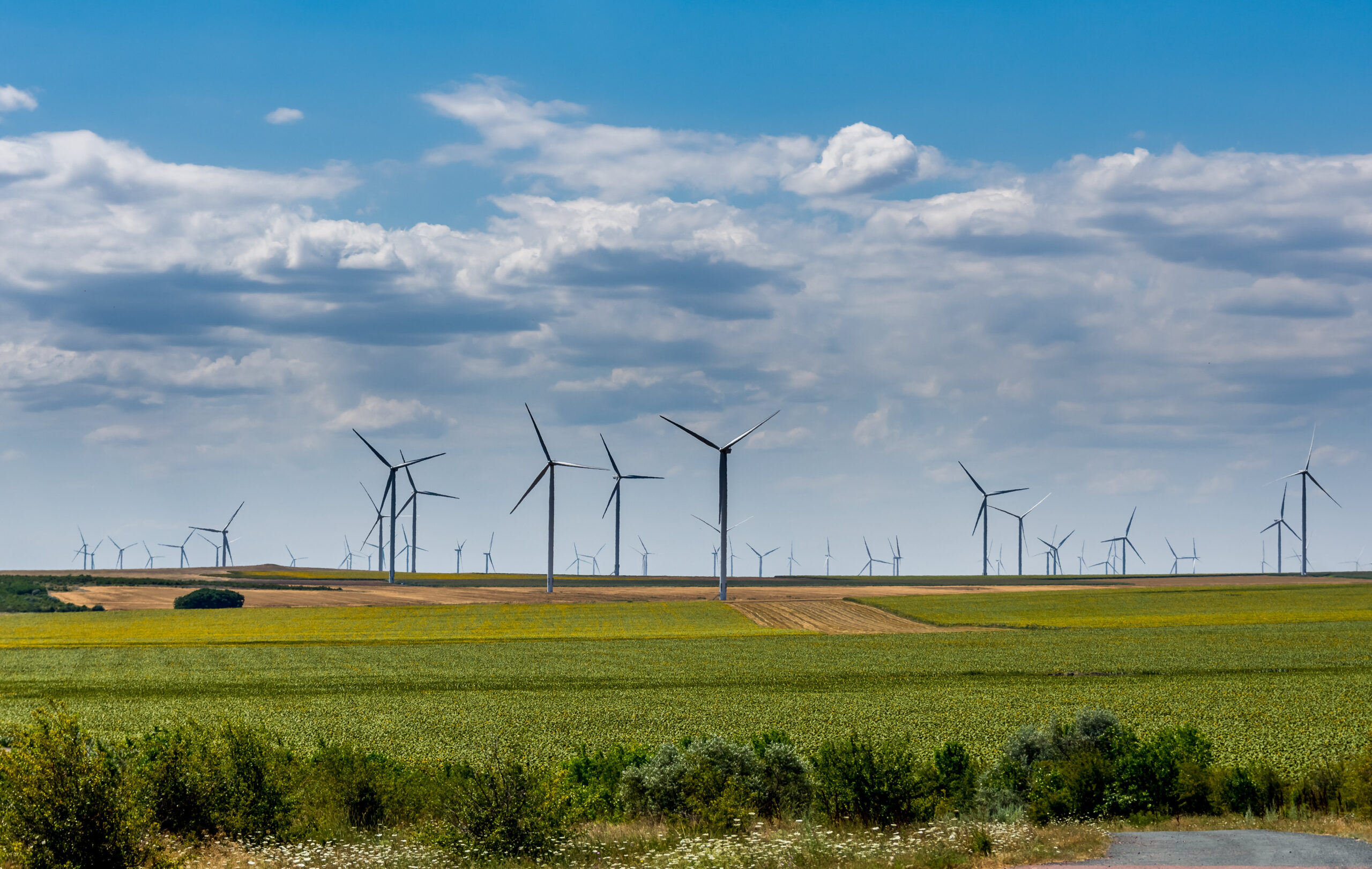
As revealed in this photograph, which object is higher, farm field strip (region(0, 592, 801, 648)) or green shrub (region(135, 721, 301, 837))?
green shrub (region(135, 721, 301, 837))

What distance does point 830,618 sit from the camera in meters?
117

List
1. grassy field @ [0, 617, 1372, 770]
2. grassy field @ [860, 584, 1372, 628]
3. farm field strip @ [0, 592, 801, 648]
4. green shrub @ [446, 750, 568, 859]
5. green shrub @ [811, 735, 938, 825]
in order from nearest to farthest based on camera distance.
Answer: green shrub @ [446, 750, 568, 859] → green shrub @ [811, 735, 938, 825] → grassy field @ [0, 617, 1372, 770] → farm field strip @ [0, 592, 801, 648] → grassy field @ [860, 584, 1372, 628]


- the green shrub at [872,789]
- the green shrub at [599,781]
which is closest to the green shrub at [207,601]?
the green shrub at [599,781]

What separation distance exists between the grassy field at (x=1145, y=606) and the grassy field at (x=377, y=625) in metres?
24.1

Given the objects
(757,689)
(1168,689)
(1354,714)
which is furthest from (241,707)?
(1354,714)

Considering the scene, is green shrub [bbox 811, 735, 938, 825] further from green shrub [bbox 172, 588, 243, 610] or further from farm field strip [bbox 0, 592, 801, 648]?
green shrub [bbox 172, 588, 243, 610]

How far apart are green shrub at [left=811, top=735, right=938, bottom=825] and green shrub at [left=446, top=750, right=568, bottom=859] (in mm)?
5967

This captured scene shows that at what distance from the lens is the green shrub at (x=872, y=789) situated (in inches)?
973

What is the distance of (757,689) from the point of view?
5609 cm

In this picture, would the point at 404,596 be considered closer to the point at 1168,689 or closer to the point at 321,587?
the point at 321,587

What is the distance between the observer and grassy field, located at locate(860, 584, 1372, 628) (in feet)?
357

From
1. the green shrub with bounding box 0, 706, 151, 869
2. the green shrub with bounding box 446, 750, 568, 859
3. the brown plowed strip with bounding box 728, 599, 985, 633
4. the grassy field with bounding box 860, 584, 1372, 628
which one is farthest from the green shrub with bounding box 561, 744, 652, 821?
the grassy field with bounding box 860, 584, 1372, 628

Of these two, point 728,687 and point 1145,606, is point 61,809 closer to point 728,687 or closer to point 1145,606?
point 728,687

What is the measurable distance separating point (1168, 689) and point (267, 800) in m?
43.4
